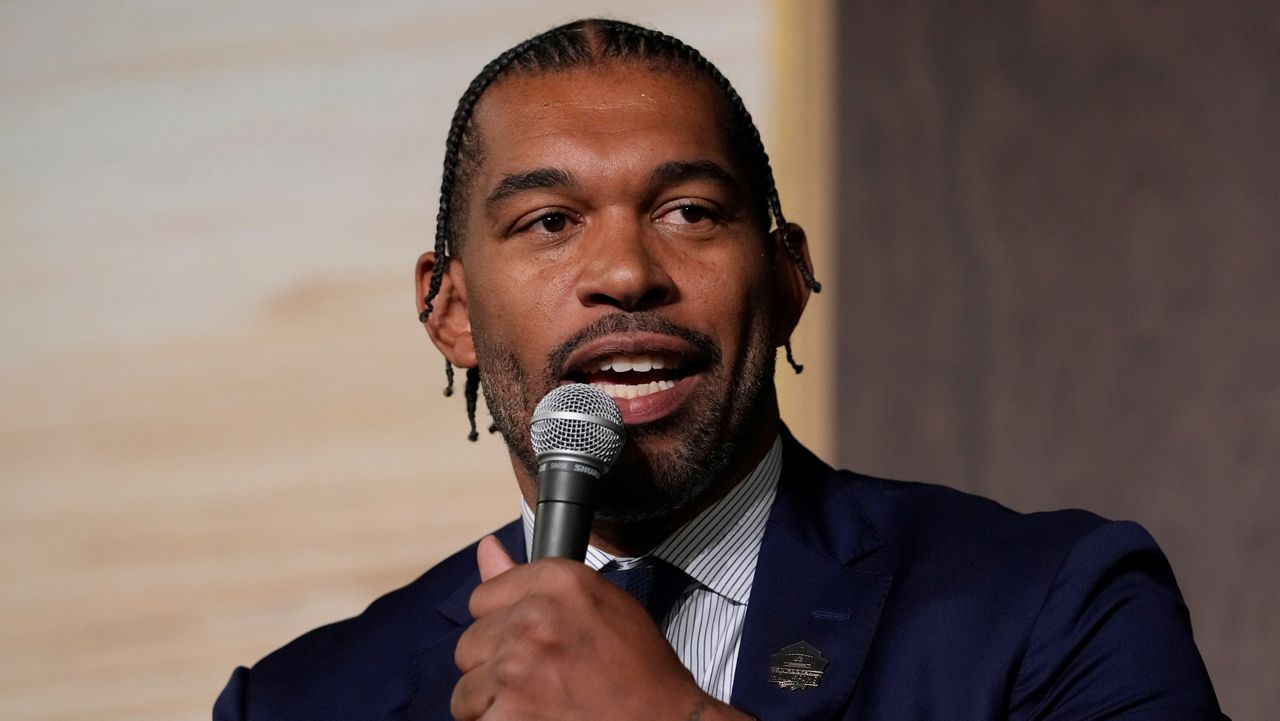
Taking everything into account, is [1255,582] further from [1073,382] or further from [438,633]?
[438,633]

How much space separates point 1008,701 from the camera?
1.94 m

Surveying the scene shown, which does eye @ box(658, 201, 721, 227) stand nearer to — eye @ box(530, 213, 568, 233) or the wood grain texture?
eye @ box(530, 213, 568, 233)

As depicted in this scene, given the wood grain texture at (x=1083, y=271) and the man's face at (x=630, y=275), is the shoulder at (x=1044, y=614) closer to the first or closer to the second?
the man's face at (x=630, y=275)

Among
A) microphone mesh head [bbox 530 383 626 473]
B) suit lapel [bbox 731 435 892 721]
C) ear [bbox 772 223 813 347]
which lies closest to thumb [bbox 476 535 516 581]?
microphone mesh head [bbox 530 383 626 473]

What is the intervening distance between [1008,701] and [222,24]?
2.18 meters

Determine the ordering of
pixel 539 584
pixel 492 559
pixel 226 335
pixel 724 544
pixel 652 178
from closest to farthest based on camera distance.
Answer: pixel 539 584
pixel 492 559
pixel 652 178
pixel 724 544
pixel 226 335

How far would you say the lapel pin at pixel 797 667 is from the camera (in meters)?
1.99

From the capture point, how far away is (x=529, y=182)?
2.12 metres

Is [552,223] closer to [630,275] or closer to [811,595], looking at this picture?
[630,275]

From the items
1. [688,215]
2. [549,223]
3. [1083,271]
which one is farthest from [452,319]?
[1083,271]

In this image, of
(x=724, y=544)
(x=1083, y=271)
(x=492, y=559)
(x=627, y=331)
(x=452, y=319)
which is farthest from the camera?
(x=1083, y=271)

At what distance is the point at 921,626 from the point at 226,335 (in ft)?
5.63

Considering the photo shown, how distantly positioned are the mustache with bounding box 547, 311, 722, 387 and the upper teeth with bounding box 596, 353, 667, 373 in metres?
0.03

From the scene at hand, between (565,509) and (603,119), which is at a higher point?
(603,119)
